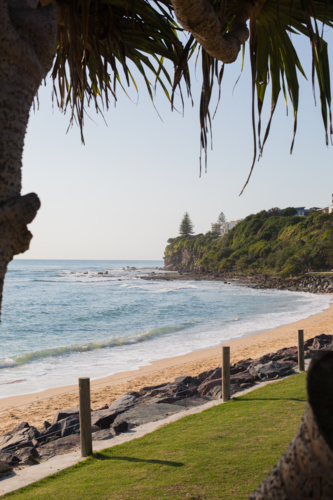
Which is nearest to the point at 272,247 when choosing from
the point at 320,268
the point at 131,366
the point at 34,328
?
the point at 320,268

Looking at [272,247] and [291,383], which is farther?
[272,247]

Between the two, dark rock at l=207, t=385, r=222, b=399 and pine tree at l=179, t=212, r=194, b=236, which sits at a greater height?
pine tree at l=179, t=212, r=194, b=236

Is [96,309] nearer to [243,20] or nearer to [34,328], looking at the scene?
[34,328]

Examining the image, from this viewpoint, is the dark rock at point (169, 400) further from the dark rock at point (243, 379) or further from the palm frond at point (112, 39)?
the palm frond at point (112, 39)

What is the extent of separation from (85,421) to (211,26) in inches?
169

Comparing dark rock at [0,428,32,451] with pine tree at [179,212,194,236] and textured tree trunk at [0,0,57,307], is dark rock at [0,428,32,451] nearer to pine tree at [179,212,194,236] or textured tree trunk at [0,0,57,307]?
textured tree trunk at [0,0,57,307]

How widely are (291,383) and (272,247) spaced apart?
62.5 metres

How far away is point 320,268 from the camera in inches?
2023

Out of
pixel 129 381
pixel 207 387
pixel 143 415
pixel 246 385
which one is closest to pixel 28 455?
pixel 143 415

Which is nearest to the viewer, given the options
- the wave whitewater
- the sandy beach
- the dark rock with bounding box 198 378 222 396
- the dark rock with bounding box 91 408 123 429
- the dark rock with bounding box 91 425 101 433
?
the dark rock with bounding box 91 425 101 433

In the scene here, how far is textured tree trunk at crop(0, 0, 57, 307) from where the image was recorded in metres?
0.96

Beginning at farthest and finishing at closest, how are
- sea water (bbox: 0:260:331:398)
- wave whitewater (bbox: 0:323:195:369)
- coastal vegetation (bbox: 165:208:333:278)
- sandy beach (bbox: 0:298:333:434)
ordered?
coastal vegetation (bbox: 165:208:333:278), wave whitewater (bbox: 0:323:195:369), sea water (bbox: 0:260:331:398), sandy beach (bbox: 0:298:333:434)

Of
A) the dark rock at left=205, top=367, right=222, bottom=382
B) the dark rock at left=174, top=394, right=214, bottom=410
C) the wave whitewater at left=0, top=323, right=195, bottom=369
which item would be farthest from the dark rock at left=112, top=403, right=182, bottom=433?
the wave whitewater at left=0, top=323, right=195, bottom=369

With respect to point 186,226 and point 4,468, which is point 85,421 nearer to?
point 4,468
